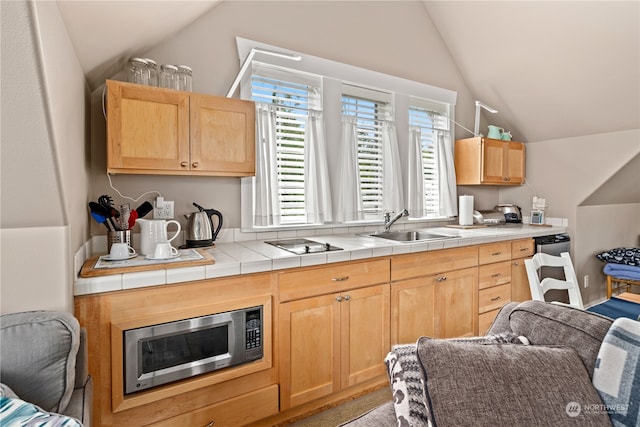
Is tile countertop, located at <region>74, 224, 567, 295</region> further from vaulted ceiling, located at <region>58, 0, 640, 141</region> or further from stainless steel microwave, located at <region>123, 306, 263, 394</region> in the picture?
vaulted ceiling, located at <region>58, 0, 640, 141</region>

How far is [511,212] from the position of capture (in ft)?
12.0

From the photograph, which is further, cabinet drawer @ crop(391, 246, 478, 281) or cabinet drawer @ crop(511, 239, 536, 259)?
cabinet drawer @ crop(511, 239, 536, 259)

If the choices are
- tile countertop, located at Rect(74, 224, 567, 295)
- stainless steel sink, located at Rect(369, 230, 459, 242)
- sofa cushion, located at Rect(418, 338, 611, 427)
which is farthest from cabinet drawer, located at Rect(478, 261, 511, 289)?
sofa cushion, located at Rect(418, 338, 611, 427)

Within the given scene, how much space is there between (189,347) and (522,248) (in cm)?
276

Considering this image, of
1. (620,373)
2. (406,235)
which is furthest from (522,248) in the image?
(620,373)

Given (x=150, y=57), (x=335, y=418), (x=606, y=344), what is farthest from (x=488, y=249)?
(x=150, y=57)

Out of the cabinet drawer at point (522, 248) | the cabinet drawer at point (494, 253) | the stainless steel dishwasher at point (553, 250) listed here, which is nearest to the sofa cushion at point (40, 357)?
the cabinet drawer at point (494, 253)

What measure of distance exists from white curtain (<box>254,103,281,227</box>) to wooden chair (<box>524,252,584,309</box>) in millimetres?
1692

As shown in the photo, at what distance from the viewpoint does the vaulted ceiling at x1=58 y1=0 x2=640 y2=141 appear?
1.75 metres

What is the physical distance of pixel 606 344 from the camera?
906mm

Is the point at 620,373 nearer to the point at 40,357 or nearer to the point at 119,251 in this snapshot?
the point at 40,357

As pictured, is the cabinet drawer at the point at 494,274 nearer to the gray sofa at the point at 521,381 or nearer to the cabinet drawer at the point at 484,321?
→ the cabinet drawer at the point at 484,321

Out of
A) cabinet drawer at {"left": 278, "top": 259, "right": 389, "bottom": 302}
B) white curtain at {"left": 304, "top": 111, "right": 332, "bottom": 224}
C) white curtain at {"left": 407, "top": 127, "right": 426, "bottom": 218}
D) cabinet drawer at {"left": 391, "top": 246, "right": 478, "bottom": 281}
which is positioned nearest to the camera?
cabinet drawer at {"left": 278, "top": 259, "right": 389, "bottom": 302}

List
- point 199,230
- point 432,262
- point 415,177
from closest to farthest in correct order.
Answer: point 199,230, point 432,262, point 415,177
